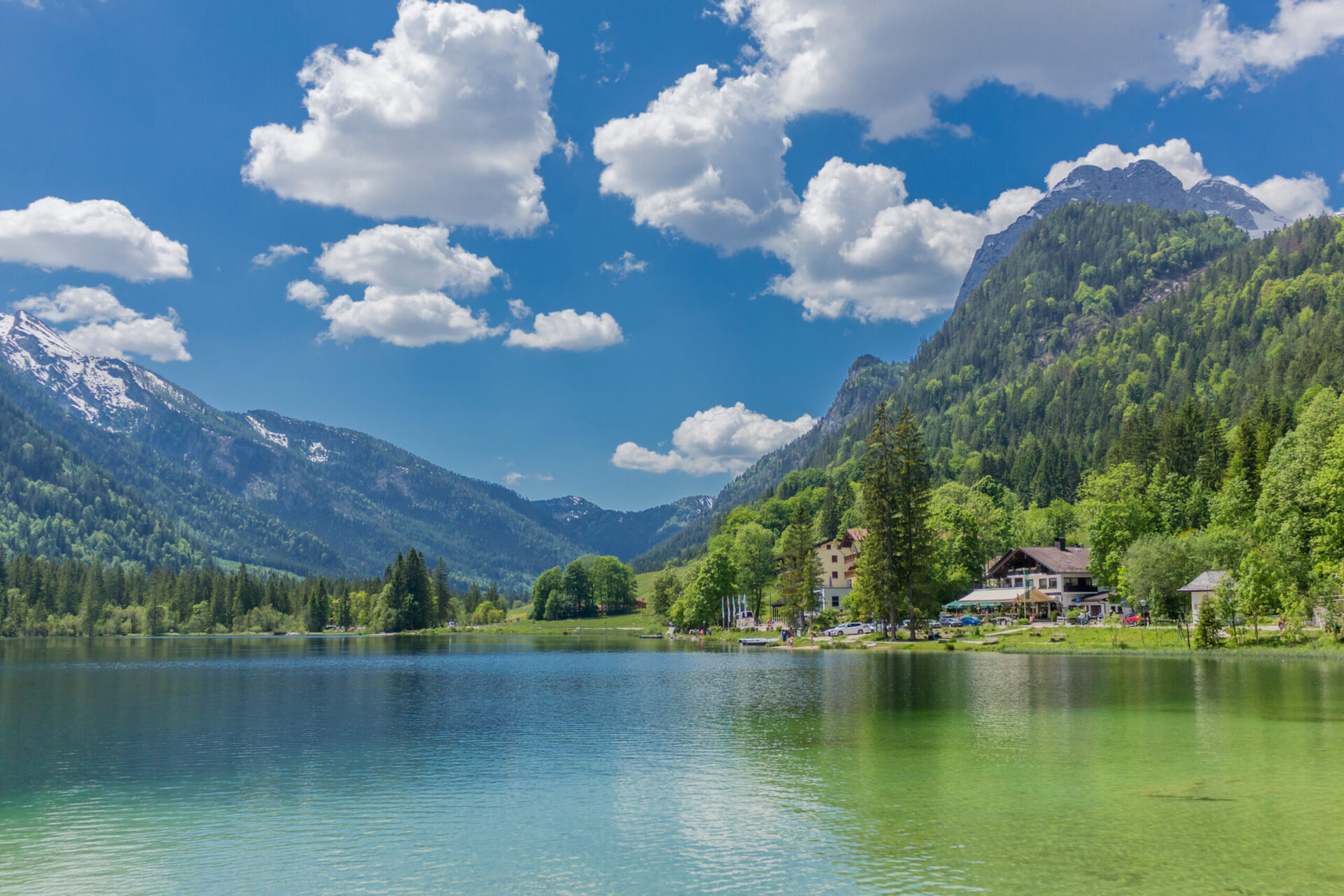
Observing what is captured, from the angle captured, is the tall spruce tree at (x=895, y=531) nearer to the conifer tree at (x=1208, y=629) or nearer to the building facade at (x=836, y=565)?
the conifer tree at (x=1208, y=629)

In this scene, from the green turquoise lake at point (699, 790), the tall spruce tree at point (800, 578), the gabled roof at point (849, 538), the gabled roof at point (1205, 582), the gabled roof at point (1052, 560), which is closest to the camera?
the green turquoise lake at point (699, 790)

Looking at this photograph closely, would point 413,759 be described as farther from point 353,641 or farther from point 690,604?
point 353,641

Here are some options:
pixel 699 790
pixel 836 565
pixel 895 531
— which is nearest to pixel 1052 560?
pixel 895 531

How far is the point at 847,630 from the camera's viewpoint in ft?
381

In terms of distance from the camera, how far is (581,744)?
36.0 meters

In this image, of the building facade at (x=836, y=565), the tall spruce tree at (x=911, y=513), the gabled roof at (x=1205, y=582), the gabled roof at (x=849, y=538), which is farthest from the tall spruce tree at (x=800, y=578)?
the gabled roof at (x=1205, y=582)

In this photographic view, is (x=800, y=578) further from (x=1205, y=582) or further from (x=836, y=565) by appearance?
(x=1205, y=582)

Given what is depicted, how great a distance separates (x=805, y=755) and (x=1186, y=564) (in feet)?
243

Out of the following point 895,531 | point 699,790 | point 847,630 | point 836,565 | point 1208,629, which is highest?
point 895,531

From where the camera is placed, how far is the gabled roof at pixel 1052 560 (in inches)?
4870

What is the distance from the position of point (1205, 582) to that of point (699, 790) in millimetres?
76101

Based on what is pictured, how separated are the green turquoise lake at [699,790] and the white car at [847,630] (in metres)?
59.1

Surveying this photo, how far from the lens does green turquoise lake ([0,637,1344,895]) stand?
1856cm

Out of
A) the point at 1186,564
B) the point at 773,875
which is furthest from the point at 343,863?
the point at 1186,564
